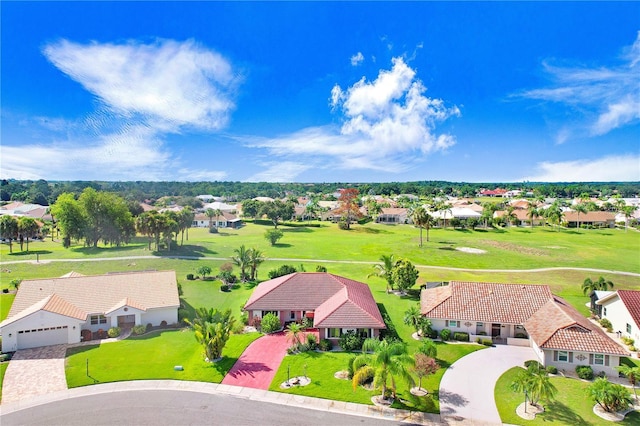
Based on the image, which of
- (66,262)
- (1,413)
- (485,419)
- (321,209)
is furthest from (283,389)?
(321,209)

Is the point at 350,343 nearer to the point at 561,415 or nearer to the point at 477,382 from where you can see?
the point at 477,382

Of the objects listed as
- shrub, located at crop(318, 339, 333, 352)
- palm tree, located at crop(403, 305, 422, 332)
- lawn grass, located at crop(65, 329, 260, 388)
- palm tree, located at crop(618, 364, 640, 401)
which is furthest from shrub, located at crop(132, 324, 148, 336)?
palm tree, located at crop(618, 364, 640, 401)

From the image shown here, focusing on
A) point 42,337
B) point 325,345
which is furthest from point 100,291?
point 325,345

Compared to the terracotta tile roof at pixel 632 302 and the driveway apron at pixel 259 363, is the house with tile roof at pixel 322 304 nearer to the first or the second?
the driveway apron at pixel 259 363

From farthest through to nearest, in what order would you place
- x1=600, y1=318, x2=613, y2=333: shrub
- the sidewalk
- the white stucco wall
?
1. the white stucco wall
2. x1=600, y1=318, x2=613, y2=333: shrub
3. the sidewalk

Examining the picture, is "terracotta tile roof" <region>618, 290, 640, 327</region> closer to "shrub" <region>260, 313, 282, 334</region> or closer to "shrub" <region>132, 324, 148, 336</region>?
"shrub" <region>260, 313, 282, 334</region>

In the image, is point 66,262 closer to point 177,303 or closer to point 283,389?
point 177,303
